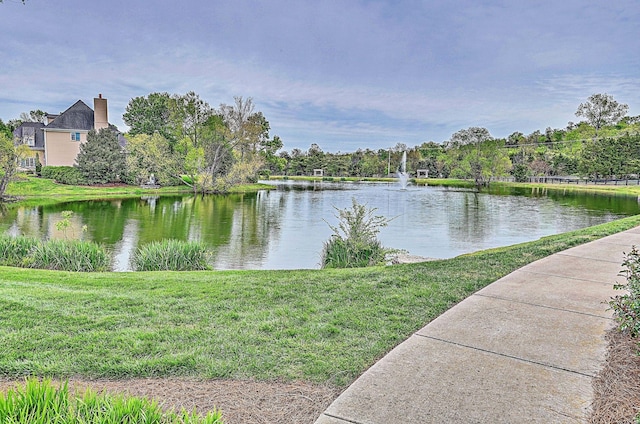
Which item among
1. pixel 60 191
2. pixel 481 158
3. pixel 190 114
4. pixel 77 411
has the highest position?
pixel 190 114

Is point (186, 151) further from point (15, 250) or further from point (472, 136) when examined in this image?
point (472, 136)

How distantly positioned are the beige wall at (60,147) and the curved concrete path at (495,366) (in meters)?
42.2

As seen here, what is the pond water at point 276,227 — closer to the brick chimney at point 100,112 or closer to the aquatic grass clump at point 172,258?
the aquatic grass clump at point 172,258

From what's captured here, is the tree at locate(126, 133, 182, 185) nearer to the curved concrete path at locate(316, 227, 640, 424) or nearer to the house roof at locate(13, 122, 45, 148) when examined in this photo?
the house roof at locate(13, 122, 45, 148)

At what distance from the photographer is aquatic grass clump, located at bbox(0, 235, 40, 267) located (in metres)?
8.54

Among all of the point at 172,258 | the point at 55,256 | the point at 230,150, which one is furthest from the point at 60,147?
the point at 172,258

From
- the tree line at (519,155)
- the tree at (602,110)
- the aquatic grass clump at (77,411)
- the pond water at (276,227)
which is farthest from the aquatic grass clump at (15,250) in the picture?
the tree at (602,110)

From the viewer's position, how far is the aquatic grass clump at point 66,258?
8203 millimetres

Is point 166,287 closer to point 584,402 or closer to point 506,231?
point 584,402

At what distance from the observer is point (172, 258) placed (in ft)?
28.4

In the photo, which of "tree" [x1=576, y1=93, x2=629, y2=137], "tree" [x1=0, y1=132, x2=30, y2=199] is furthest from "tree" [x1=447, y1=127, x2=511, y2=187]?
"tree" [x1=0, y1=132, x2=30, y2=199]

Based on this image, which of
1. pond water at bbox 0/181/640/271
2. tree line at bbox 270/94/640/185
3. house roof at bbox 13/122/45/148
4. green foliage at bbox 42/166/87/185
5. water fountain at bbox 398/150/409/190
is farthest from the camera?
tree line at bbox 270/94/640/185

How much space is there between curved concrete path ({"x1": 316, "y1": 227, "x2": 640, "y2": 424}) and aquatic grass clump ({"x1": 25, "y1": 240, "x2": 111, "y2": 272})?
7106mm

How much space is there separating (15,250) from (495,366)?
936 cm
